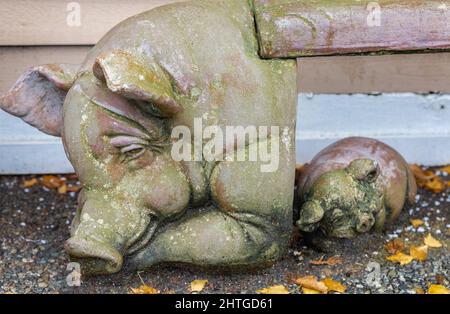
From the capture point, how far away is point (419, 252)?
143 inches

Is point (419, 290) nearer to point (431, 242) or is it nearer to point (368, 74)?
point (431, 242)

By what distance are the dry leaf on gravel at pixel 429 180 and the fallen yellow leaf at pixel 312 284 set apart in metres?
1.40

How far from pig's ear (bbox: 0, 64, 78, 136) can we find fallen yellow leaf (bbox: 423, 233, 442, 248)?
1940 millimetres

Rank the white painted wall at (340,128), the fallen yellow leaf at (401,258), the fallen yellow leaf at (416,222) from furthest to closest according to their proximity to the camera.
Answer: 1. the white painted wall at (340,128)
2. the fallen yellow leaf at (416,222)
3. the fallen yellow leaf at (401,258)

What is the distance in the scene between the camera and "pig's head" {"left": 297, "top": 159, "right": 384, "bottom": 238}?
3391 millimetres

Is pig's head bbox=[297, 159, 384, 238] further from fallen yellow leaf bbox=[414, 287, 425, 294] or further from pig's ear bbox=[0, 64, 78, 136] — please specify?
pig's ear bbox=[0, 64, 78, 136]

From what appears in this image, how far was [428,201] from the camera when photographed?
4.24 meters

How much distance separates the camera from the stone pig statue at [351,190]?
134 inches

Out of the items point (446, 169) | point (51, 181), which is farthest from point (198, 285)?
point (446, 169)

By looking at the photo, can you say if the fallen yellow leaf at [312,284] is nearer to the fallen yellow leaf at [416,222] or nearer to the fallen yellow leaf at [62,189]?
the fallen yellow leaf at [416,222]

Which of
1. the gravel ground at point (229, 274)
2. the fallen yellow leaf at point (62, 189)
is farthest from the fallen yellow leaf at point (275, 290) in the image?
the fallen yellow leaf at point (62, 189)

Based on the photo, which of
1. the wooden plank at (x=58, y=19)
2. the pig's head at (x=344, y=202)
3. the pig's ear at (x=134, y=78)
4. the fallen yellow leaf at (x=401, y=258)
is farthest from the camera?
the wooden plank at (x=58, y=19)

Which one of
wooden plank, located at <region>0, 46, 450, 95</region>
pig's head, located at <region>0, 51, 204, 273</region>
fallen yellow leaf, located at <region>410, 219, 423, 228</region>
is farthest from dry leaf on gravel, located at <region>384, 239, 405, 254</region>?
wooden plank, located at <region>0, 46, 450, 95</region>

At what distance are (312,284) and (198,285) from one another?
519 millimetres
